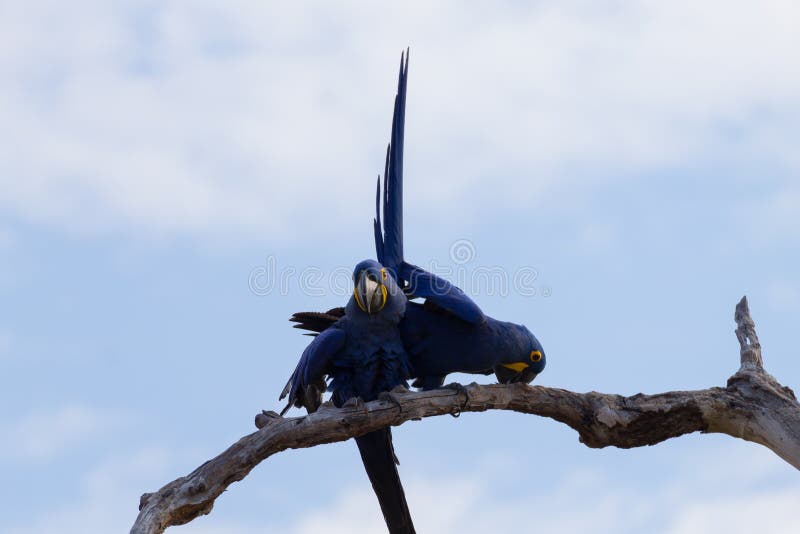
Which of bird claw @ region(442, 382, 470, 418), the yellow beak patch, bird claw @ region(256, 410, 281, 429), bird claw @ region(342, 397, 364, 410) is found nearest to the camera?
bird claw @ region(256, 410, 281, 429)

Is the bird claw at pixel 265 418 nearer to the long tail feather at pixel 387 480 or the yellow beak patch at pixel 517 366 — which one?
the long tail feather at pixel 387 480

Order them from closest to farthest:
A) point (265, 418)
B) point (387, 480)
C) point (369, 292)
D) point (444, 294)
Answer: point (265, 418) < point (369, 292) < point (444, 294) < point (387, 480)

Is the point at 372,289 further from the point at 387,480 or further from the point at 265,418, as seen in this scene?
the point at 387,480

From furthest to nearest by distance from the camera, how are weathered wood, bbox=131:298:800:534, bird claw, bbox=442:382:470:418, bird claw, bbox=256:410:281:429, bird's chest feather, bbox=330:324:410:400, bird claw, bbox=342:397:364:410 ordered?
bird's chest feather, bbox=330:324:410:400 < bird claw, bbox=442:382:470:418 < bird claw, bbox=342:397:364:410 < bird claw, bbox=256:410:281:429 < weathered wood, bbox=131:298:800:534

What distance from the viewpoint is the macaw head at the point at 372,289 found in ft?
19.7

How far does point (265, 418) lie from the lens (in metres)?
5.59

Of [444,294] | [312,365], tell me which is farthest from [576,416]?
[312,365]

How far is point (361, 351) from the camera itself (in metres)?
6.19

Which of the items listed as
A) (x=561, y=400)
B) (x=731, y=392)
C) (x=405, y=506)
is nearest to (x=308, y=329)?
(x=405, y=506)

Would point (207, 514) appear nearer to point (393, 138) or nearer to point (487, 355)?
point (487, 355)

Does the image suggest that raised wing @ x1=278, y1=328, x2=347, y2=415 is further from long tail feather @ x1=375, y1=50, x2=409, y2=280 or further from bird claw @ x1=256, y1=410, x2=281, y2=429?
long tail feather @ x1=375, y1=50, x2=409, y2=280

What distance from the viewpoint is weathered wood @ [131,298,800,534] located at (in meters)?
5.34

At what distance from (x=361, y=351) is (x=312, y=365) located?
1.10 ft

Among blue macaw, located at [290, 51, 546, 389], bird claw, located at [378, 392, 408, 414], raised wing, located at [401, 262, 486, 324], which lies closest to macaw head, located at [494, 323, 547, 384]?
blue macaw, located at [290, 51, 546, 389]
